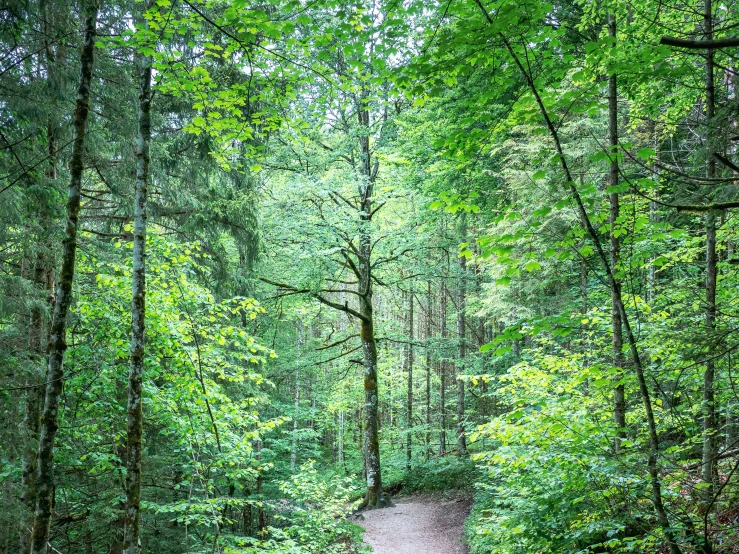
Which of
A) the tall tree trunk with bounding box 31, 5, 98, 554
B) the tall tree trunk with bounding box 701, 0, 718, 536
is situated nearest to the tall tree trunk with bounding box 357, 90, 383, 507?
the tall tree trunk with bounding box 31, 5, 98, 554

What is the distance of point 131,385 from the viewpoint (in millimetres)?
4844

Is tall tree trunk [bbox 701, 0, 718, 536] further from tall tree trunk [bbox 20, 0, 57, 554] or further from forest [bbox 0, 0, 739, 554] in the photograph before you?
tall tree trunk [bbox 20, 0, 57, 554]

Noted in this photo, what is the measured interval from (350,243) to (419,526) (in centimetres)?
738

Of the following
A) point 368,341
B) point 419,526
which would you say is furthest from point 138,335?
point 419,526

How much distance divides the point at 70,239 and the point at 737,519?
6346 mm

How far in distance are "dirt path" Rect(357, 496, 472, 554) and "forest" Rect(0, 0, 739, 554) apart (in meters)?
0.66

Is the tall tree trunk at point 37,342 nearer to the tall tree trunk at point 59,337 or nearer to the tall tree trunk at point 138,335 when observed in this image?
the tall tree trunk at point 59,337

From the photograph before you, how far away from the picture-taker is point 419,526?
1134 centimetres

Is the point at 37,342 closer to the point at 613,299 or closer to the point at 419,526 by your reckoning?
the point at 613,299

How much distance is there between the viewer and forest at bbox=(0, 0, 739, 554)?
132 inches

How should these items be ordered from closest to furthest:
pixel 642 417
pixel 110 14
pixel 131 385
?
pixel 131 385
pixel 642 417
pixel 110 14

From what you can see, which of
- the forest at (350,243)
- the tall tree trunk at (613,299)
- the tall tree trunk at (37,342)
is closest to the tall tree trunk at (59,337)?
the forest at (350,243)

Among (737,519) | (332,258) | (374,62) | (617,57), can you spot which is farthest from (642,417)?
(332,258)

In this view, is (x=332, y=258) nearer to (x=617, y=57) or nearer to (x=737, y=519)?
(x=617, y=57)
